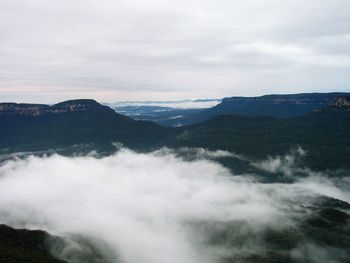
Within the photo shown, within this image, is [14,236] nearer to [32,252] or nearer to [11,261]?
[32,252]

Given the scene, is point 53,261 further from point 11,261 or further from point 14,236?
point 14,236

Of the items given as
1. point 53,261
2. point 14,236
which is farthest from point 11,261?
point 14,236

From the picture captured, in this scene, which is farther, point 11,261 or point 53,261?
point 53,261

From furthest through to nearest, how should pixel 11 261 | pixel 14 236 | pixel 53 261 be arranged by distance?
pixel 14 236 → pixel 53 261 → pixel 11 261

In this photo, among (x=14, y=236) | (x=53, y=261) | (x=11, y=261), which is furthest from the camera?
(x=14, y=236)

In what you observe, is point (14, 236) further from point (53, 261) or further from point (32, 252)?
point (53, 261)

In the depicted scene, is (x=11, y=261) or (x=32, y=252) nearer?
(x=11, y=261)

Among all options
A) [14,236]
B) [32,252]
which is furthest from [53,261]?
[14,236]
